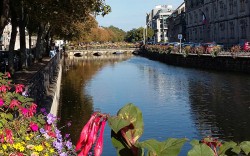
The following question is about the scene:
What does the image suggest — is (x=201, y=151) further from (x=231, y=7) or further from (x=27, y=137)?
(x=231, y=7)

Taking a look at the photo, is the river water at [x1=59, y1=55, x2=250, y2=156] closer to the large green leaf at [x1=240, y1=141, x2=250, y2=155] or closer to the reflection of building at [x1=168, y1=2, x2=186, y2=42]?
the large green leaf at [x1=240, y1=141, x2=250, y2=155]

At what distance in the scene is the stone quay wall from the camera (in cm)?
4515

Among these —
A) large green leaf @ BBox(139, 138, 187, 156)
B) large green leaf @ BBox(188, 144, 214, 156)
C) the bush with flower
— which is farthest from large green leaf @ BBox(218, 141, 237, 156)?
the bush with flower

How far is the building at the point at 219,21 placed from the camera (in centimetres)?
6881

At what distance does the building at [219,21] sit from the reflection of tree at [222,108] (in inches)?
1384

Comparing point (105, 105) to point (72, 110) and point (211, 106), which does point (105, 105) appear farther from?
point (211, 106)

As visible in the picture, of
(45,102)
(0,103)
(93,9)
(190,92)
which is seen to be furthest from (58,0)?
(0,103)

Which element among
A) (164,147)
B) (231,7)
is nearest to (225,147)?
(164,147)

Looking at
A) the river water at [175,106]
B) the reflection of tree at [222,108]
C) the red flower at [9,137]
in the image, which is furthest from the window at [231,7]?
the red flower at [9,137]

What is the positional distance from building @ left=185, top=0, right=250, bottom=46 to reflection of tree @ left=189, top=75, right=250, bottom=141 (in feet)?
115

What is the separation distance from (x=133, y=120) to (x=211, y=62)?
52120mm

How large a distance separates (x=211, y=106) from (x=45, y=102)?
11922 millimetres

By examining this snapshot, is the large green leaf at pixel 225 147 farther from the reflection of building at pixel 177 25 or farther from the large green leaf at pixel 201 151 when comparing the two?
the reflection of building at pixel 177 25

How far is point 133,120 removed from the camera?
2.54m
